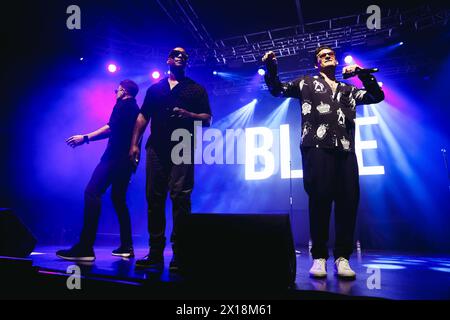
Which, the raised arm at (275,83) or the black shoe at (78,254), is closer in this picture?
the raised arm at (275,83)

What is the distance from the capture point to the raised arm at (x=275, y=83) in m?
2.35

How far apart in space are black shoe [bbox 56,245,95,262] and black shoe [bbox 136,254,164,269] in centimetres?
92

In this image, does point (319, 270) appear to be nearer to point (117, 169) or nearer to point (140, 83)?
point (117, 169)

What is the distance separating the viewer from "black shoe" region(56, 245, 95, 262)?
3.06 meters

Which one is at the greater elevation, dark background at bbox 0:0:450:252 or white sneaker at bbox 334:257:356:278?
dark background at bbox 0:0:450:252

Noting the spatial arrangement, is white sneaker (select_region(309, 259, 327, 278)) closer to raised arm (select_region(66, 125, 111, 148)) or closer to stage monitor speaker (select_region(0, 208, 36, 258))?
raised arm (select_region(66, 125, 111, 148))

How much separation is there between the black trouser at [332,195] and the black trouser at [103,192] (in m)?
2.29

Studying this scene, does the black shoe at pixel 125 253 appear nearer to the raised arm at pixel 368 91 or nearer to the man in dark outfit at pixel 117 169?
the man in dark outfit at pixel 117 169

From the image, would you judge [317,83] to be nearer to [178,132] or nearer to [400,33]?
[178,132]

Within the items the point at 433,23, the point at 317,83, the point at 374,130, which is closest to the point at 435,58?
the point at 433,23

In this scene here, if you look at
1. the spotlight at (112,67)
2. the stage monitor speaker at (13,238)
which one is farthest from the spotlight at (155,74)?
the stage monitor speaker at (13,238)

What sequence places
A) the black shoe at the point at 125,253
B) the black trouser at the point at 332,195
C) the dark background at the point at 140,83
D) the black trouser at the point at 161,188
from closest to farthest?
1. the black trouser at the point at 332,195
2. the black trouser at the point at 161,188
3. the black shoe at the point at 125,253
4. the dark background at the point at 140,83

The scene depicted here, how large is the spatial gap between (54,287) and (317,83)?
2814mm

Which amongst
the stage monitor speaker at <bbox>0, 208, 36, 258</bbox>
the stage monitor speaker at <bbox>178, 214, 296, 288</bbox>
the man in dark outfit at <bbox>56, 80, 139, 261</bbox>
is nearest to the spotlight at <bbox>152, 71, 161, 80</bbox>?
the man in dark outfit at <bbox>56, 80, 139, 261</bbox>
